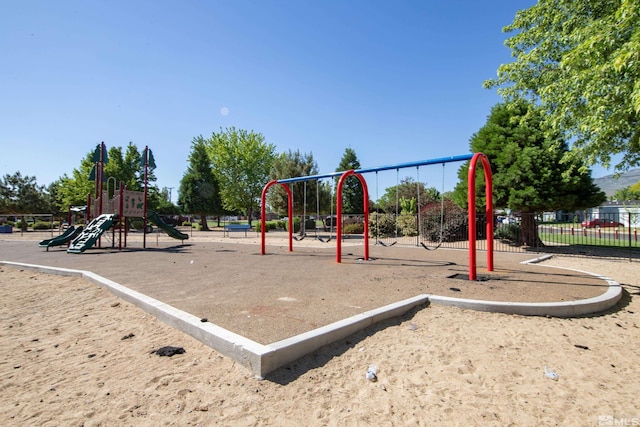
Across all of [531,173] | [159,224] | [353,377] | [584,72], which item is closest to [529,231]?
[531,173]

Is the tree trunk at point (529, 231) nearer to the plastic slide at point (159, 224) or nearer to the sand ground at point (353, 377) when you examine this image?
the sand ground at point (353, 377)

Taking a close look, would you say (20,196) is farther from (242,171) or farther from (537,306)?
(537,306)

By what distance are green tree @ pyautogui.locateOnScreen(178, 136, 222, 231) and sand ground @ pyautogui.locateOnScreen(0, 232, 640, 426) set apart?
37.6 metres

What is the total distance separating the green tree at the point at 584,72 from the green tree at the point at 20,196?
59.7 m

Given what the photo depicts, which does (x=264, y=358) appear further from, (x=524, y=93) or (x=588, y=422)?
(x=524, y=93)

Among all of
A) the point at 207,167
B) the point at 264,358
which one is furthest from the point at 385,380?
the point at 207,167

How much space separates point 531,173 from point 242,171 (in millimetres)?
32085

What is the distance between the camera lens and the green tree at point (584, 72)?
5895 mm

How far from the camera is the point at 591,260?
10.6m

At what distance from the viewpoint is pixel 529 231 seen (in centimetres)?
1415

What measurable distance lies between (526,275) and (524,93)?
8.05m

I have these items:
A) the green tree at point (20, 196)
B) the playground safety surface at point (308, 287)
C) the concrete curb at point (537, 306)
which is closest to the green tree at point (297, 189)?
the playground safety surface at point (308, 287)

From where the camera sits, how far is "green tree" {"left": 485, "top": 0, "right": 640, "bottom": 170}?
19.3 ft

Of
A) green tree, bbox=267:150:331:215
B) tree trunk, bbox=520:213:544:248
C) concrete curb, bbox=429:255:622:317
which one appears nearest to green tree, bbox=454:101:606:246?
tree trunk, bbox=520:213:544:248
